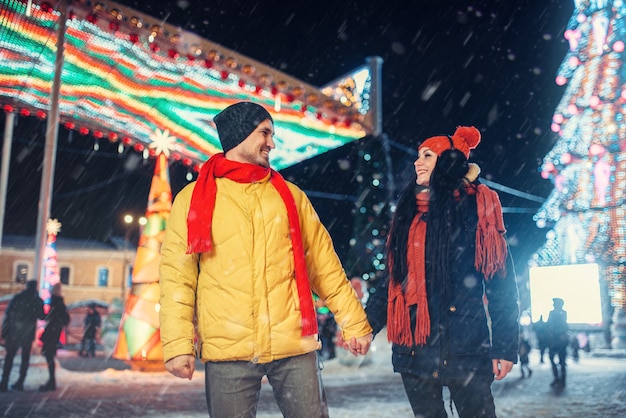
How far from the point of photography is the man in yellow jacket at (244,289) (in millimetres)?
2605

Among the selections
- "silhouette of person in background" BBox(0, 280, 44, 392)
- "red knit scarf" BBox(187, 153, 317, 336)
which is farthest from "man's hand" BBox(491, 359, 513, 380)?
"silhouette of person in background" BBox(0, 280, 44, 392)

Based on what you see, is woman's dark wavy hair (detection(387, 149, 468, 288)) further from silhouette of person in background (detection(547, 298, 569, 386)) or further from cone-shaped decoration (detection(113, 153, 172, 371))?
silhouette of person in background (detection(547, 298, 569, 386))

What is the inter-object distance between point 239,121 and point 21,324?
770cm

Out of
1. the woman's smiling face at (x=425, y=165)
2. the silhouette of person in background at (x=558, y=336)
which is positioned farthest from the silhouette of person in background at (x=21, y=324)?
the silhouette of person in background at (x=558, y=336)

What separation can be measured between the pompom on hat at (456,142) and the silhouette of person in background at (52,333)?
7.86m

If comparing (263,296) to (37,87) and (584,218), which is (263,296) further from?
(584,218)

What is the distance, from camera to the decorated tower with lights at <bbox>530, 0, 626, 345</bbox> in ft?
53.4

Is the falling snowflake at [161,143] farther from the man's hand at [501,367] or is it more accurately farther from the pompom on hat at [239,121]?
the man's hand at [501,367]

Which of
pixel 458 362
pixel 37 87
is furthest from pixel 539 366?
pixel 458 362

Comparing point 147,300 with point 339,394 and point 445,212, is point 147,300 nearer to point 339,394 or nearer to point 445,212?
point 339,394

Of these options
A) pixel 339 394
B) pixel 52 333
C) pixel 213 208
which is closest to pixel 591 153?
pixel 339 394

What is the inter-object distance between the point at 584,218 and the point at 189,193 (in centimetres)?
1565

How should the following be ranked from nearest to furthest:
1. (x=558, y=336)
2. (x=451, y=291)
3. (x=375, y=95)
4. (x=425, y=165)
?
(x=451, y=291), (x=425, y=165), (x=558, y=336), (x=375, y=95)

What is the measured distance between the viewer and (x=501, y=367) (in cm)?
Answer: 292
